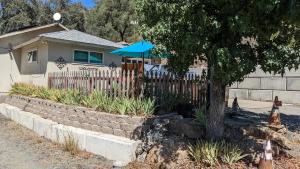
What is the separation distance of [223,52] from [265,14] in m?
0.83

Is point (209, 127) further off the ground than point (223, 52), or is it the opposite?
point (223, 52)

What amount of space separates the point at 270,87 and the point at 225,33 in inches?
434

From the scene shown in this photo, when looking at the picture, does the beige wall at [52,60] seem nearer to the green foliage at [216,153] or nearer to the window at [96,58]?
the window at [96,58]

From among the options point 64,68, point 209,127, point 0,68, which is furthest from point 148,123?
point 0,68

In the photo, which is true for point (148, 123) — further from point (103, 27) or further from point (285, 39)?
point (103, 27)

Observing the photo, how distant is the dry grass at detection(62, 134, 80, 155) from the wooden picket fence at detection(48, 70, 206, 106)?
1.57 m

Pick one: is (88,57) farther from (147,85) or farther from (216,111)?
(216,111)

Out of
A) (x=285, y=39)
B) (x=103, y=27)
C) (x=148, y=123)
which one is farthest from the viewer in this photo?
(x=103, y=27)

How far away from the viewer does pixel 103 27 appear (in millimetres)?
42312

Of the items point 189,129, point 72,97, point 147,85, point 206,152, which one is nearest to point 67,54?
point 72,97

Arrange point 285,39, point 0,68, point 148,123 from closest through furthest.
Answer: point 285,39
point 148,123
point 0,68

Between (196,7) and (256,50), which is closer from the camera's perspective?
(196,7)

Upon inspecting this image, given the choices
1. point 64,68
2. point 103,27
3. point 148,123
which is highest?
point 103,27

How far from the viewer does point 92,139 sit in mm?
8586
